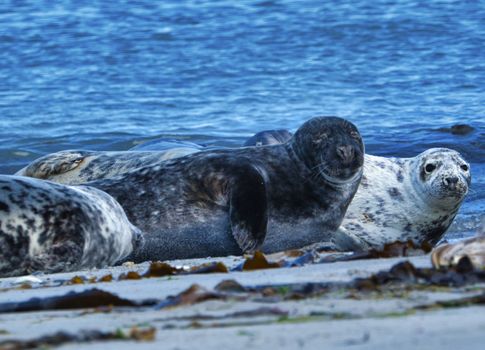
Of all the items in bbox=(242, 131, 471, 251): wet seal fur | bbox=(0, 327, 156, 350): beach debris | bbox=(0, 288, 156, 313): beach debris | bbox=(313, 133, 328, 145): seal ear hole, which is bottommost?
bbox=(242, 131, 471, 251): wet seal fur

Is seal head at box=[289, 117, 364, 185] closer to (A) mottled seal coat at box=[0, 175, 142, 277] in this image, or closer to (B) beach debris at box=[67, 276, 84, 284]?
(A) mottled seal coat at box=[0, 175, 142, 277]

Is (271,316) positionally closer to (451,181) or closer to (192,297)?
(192,297)

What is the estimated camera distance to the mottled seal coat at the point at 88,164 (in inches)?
357

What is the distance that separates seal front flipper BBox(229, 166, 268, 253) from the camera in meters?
7.05

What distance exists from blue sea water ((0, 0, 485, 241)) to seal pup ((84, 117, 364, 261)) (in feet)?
8.85

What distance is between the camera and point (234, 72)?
18625 millimetres

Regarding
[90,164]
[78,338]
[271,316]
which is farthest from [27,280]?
[90,164]

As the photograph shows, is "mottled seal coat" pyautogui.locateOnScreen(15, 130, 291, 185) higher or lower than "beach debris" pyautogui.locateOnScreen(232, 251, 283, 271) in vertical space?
lower

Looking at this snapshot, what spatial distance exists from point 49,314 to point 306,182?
4.04 metres

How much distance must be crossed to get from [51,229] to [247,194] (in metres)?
1.41

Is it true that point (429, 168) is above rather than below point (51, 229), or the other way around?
below

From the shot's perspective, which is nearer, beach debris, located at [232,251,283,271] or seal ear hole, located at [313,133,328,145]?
beach debris, located at [232,251,283,271]

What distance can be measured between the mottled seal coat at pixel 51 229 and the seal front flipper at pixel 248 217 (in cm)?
88

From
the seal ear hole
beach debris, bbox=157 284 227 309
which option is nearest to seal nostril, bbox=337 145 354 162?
the seal ear hole
